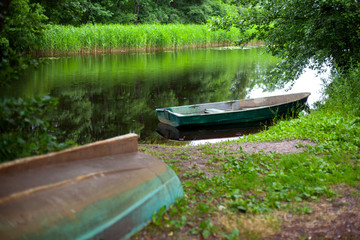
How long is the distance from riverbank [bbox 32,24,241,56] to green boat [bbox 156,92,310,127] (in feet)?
27.2

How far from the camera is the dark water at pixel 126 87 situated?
1181cm

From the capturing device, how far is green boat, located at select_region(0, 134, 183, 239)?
9.70ft

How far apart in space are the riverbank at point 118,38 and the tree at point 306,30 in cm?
860

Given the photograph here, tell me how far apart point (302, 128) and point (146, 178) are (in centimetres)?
552

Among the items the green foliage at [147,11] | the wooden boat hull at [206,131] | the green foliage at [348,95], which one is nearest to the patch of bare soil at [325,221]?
the green foliage at [348,95]

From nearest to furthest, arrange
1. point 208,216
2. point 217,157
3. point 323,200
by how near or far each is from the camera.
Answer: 1. point 208,216
2. point 323,200
3. point 217,157

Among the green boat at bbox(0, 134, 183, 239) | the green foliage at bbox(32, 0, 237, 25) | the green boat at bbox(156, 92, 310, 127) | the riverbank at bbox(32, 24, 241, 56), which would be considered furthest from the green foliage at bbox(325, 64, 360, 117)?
the green foliage at bbox(32, 0, 237, 25)

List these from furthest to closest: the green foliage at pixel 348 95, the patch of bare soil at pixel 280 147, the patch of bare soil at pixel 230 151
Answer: the green foliage at pixel 348 95 < the patch of bare soil at pixel 280 147 < the patch of bare soil at pixel 230 151

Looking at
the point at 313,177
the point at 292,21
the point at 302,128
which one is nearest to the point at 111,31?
the point at 292,21

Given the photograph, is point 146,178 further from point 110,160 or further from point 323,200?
point 323,200

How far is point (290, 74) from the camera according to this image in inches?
468

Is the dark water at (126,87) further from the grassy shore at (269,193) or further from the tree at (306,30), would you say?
the grassy shore at (269,193)

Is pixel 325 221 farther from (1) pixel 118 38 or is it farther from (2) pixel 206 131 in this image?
(1) pixel 118 38

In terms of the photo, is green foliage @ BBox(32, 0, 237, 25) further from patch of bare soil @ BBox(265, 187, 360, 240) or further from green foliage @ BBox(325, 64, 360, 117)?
patch of bare soil @ BBox(265, 187, 360, 240)
